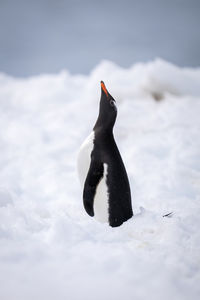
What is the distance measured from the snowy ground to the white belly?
0.12 metres

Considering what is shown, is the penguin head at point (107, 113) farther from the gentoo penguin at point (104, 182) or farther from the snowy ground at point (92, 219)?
the snowy ground at point (92, 219)

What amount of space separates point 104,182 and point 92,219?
1.11 ft

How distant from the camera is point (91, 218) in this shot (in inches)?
92.8

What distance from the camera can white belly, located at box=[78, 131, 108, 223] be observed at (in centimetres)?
225

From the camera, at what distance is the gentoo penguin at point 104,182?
7.32ft

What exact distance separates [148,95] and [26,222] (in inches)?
307

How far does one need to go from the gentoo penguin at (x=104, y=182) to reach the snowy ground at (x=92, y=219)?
115mm

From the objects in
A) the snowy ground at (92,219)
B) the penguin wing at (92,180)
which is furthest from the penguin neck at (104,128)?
the snowy ground at (92,219)

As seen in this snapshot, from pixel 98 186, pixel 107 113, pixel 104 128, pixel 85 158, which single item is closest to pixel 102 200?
pixel 98 186

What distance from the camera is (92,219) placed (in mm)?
2320

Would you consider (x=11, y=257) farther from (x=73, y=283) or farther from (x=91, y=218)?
(x=91, y=218)

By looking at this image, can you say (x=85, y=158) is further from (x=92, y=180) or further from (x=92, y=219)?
(x=92, y=219)

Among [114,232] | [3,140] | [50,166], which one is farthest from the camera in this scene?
[3,140]

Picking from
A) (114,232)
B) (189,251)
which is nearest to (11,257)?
(114,232)
